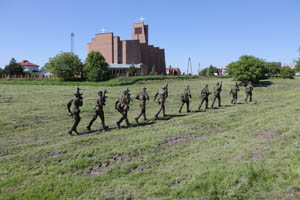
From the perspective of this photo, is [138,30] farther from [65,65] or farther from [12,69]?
[12,69]

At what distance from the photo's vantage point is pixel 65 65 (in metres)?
55.8

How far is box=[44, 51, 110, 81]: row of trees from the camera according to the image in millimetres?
53125

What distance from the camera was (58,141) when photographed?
10789 mm

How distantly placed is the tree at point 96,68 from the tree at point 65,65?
12.5 feet

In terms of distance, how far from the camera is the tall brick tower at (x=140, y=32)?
283ft

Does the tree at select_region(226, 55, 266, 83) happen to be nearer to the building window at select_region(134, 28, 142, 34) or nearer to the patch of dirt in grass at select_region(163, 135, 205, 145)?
the patch of dirt in grass at select_region(163, 135, 205, 145)

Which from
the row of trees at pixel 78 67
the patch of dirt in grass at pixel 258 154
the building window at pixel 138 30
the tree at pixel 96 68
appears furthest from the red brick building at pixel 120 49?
the patch of dirt in grass at pixel 258 154

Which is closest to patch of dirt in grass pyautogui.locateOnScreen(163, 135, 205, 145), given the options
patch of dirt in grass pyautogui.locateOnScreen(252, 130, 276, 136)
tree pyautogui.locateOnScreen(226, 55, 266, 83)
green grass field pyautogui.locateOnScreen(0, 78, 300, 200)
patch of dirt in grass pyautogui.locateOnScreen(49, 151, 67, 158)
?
green grass field pyautogui.locateOnScreen(0, 78, 300, 200)

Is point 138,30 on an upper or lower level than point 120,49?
upper

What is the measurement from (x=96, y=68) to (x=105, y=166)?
47.0 m

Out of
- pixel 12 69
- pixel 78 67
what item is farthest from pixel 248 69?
pixel 12 69

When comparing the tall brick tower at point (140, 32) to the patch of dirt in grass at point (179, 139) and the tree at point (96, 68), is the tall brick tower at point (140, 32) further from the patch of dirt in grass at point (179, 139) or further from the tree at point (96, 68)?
the patch of dirt in grass at point (179, 139)

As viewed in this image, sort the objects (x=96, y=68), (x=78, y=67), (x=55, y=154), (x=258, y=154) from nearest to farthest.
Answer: (x=258, y=154) < (x=55, y=154) < (x=96, y=68) < (x=78, y=67)

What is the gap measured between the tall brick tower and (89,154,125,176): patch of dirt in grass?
8053 cm
